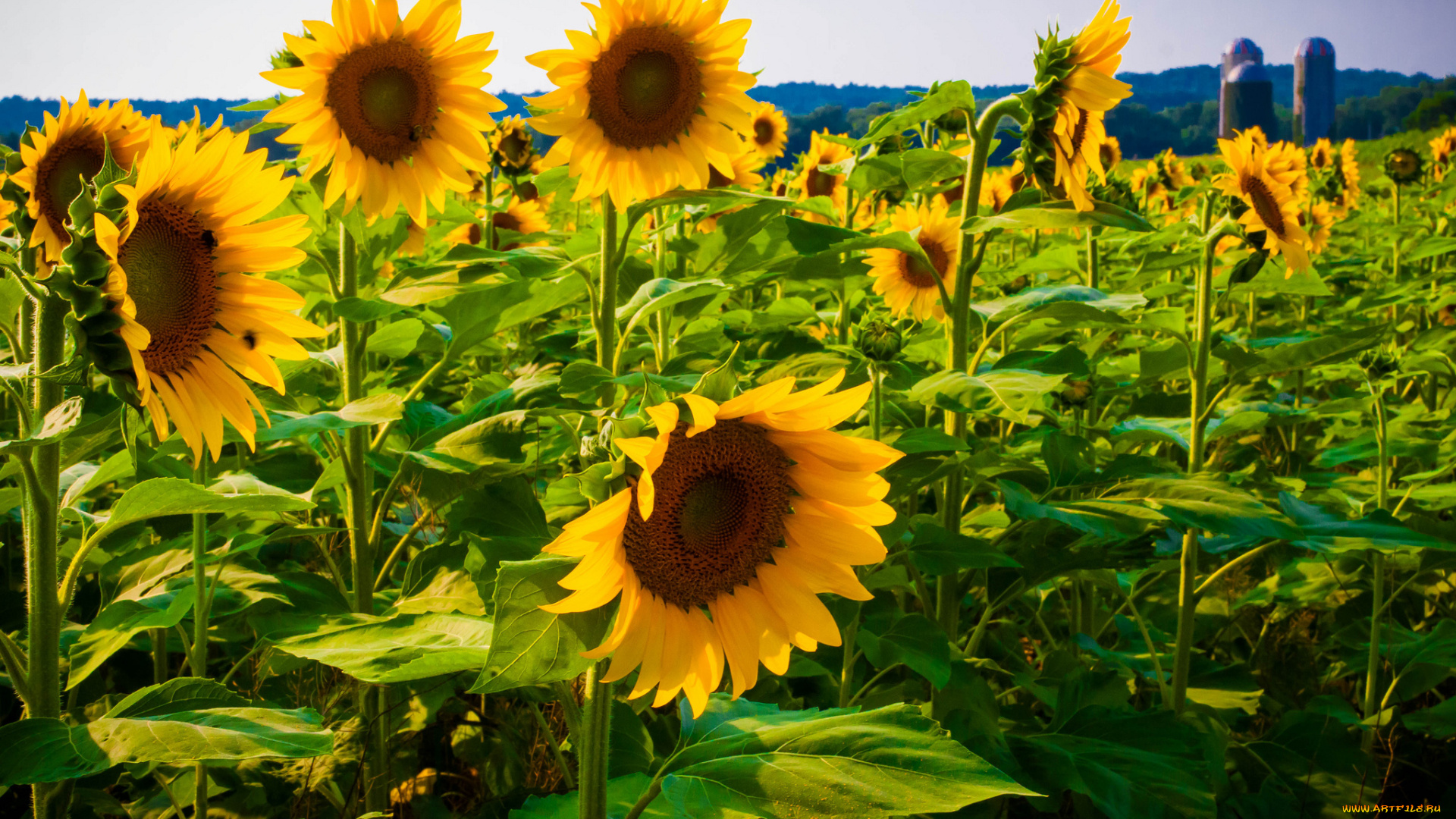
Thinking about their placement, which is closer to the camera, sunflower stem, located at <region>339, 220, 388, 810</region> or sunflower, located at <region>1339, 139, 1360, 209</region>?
sunflower stem, located at <region>339, 220, 388, 810</region>

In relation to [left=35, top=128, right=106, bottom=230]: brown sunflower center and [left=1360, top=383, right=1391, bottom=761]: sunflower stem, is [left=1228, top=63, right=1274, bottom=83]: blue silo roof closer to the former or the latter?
[left=1360, top=383, right=1391, bottom=761]: sunflower stem

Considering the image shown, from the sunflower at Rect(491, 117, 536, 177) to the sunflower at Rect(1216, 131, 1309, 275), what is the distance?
263 centimetres

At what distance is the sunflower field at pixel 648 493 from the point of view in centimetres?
108

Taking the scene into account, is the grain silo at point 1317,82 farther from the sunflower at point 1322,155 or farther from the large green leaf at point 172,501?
the large green leaf at point 172,501

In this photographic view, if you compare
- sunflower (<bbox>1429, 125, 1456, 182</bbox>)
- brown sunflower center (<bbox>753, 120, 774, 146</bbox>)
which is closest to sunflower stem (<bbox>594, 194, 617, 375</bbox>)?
brown sunflower center (<bbox>753, 120, 774, 146</bbox>)

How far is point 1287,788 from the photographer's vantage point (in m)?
2.03

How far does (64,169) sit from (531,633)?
1.12m

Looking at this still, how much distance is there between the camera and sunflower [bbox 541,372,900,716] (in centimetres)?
102

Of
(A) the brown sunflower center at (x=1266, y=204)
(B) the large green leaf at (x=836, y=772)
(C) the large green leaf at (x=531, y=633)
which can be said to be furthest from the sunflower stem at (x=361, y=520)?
(A) the brown sunflower center at (x=1266, y=204)

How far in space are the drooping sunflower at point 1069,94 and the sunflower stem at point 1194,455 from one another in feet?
1.78

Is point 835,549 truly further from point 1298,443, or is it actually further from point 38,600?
point 1298,443

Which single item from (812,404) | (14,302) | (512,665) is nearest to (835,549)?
(812,404)

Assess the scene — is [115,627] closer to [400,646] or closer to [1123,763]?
[400,646]

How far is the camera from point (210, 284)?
1.26 meters
